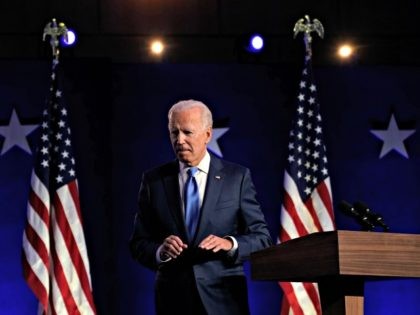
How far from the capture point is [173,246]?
10.4ft

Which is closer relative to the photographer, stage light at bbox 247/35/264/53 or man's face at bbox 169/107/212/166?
man's face at bbox 169/107/212/166

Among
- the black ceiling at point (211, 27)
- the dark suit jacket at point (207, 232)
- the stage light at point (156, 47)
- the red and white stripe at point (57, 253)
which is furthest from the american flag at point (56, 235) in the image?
the dark suit jacket at point (207, 232)

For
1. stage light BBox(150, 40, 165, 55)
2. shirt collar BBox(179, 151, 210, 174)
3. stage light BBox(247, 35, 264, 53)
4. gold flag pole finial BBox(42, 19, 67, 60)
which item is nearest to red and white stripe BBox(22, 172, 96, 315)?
gold flag pole finial BBox(42, 19, 67, 60)

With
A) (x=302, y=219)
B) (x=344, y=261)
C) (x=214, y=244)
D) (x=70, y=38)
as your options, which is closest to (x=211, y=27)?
(x=70, y=38)

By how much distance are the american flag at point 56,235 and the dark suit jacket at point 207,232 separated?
1852 millimetres

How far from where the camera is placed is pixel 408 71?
6098 mm

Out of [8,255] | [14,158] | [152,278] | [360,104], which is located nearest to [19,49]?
[14,158]

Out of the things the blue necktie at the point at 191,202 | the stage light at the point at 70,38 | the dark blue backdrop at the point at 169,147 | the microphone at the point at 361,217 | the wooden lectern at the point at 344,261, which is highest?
the stage light at the point at 70,38

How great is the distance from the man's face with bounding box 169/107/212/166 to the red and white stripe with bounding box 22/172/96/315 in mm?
2042

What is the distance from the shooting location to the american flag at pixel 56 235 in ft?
17.3

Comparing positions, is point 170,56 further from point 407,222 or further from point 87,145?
point 407,222

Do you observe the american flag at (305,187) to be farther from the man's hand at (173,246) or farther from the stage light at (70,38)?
the man's hand at (173,246)

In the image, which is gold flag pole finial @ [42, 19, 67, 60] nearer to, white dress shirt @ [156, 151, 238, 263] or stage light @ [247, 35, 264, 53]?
stage light @ [247, 35, 264, 53]

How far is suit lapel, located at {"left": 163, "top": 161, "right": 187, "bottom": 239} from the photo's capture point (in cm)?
344
